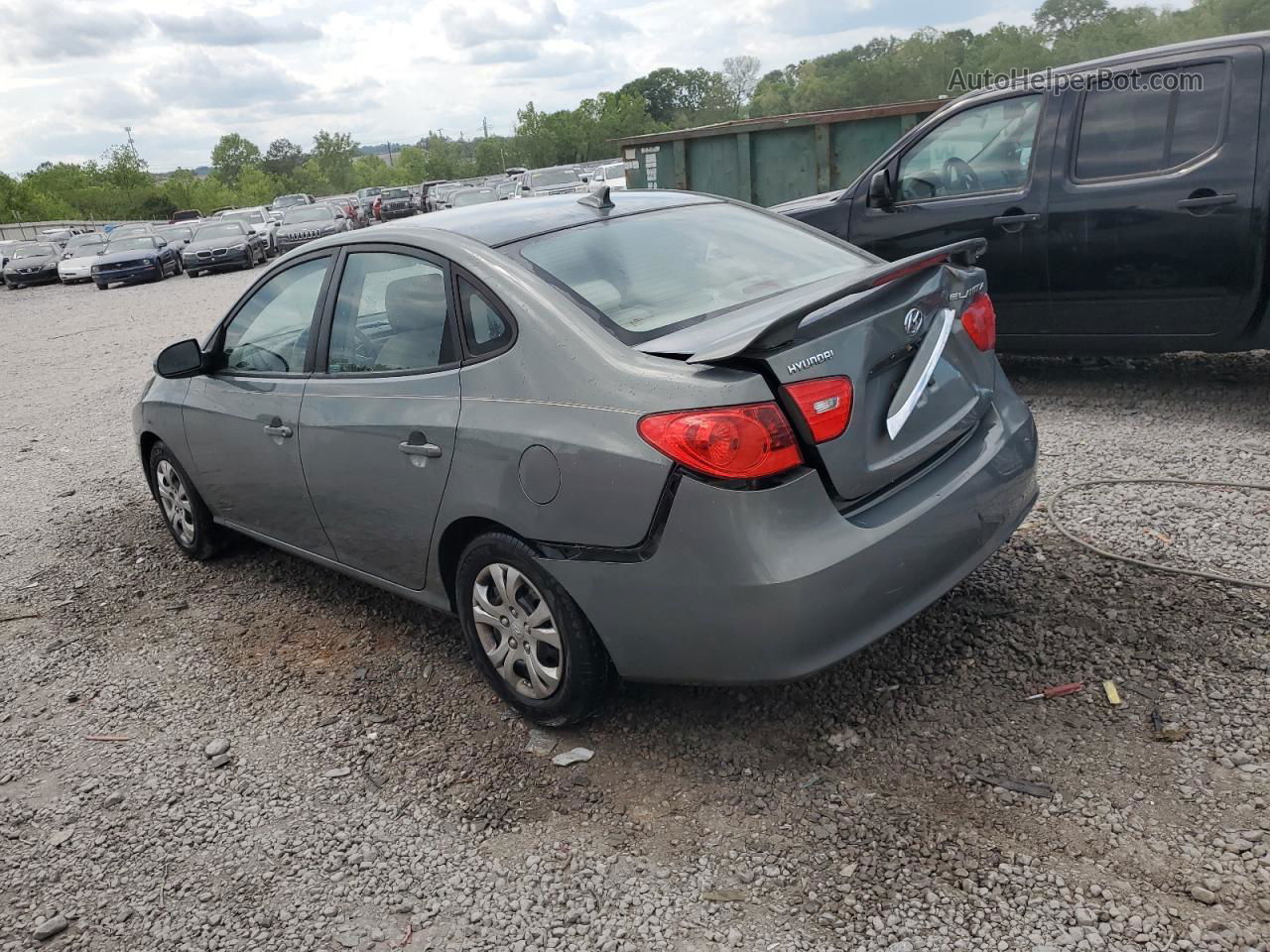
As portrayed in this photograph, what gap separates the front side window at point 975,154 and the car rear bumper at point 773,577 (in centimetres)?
381

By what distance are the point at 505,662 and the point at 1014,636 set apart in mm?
1772

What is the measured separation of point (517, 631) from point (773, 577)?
39.7 inches

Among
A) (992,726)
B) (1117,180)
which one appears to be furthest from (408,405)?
(1117,180)

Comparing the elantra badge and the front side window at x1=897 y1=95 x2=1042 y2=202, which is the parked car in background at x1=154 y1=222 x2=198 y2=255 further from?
the elantra badge

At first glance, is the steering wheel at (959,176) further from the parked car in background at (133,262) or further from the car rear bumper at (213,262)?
the parked car in background at (133,262)

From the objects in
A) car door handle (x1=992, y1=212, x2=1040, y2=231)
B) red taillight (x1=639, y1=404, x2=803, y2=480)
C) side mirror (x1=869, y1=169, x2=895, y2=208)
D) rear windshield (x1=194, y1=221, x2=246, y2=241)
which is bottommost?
rear windshield (x1=194, y1=221, x2=246, y2=241)

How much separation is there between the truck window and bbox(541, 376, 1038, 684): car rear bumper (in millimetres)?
3561

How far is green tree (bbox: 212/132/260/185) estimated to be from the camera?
4818 inches

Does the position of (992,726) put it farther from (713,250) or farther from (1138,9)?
(1138,9)

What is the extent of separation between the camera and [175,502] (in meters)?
5.47

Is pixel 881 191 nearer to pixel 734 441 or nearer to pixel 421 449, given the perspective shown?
pixel 421 449

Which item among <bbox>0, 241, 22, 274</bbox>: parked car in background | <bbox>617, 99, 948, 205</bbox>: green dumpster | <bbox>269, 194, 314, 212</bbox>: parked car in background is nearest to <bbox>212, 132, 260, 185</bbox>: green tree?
<bbox>269, 194, 314, 212</bbox>: parked car in background

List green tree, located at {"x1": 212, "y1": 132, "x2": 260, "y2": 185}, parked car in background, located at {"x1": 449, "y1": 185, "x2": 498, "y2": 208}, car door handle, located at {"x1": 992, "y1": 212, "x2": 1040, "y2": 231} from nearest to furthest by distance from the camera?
car door handle, located at {"x1": 992, "y1": 212, "x2": 1040, "y2": 231}, parked car in background, located at {"x1": 449, "y1": 185, "x2": 498, "y2": 208}, green tree, located at {"x1": 212, "y1": 132, "x2": 260, "y2": 185}

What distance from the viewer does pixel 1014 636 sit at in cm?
366
